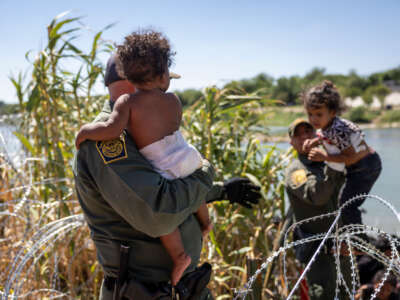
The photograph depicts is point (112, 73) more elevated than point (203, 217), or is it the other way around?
point (112, 73)

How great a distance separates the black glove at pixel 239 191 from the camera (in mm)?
1809

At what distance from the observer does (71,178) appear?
2.35 m

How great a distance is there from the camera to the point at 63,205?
2277 mm

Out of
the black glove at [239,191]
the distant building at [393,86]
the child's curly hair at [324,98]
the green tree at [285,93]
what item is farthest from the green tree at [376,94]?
the black glove at [239,191]

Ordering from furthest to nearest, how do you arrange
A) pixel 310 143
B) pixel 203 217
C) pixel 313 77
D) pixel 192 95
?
pixel 313 77 < pixel 192 95 < pixel 310 143 < pixel 203 217

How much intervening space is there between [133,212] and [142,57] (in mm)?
543

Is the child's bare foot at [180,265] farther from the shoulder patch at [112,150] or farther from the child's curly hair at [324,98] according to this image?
the child's curly hair at [324,98]

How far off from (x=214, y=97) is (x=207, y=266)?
1424 mm

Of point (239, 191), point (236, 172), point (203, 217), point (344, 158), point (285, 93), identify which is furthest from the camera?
point (285, 93)

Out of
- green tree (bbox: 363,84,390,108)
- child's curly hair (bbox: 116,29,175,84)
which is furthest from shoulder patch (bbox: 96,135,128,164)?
green tree (bbox: 363,84,390,108)

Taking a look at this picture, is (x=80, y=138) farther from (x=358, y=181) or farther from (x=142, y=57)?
(x=358, y=181)

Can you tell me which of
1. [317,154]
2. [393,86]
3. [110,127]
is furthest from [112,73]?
[393,86]

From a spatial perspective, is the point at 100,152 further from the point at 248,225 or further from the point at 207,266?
the point at 248,225

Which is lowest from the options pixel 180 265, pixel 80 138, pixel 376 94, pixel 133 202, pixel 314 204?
pixel 376 94
